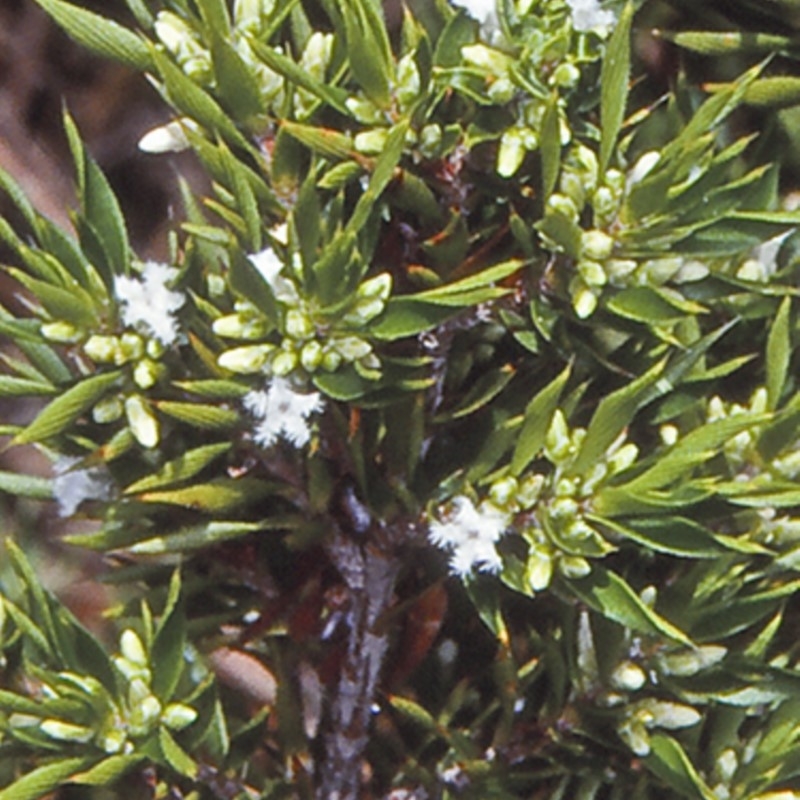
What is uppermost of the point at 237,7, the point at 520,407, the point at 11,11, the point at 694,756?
the point at 11,11

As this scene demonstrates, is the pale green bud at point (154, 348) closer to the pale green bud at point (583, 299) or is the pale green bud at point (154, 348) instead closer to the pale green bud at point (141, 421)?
the pale green bud at point (141, 421)

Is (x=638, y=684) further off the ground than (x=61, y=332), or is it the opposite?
(x=61, y=332)

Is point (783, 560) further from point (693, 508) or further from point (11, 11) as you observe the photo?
point (11, 11)

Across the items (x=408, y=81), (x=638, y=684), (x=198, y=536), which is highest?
(x=408, y=81)

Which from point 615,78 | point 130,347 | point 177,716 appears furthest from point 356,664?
point 615,78

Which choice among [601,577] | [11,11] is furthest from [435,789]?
[11,11]

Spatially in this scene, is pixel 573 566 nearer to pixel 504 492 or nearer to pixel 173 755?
pixel 504 492
